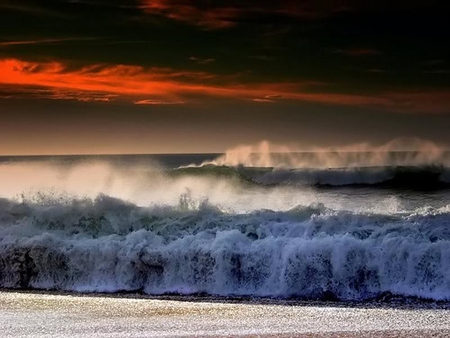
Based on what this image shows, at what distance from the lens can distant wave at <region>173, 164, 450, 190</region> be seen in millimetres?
28438

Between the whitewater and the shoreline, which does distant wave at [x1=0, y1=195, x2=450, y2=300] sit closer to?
the whitewater

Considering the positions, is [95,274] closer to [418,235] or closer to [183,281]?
[183,281]

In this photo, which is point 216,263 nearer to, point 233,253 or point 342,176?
point 233,253

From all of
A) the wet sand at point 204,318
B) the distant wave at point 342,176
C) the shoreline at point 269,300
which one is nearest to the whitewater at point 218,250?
the shoreline at point 269,300

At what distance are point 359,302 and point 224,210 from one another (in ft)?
18.7

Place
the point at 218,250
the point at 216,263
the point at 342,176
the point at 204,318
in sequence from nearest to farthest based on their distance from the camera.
→ 1. the point at 204,318
2. the point at 216,263
3. the point at 218,250
4. the point at 342,176

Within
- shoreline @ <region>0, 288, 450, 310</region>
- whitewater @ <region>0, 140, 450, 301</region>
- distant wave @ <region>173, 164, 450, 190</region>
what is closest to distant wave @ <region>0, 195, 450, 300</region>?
whitewater @ <region>0, 140, 450, 301</region>

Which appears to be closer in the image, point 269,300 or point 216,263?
point 269,300

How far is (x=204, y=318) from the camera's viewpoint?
8.97 m

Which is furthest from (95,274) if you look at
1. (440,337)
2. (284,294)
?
(440,337)

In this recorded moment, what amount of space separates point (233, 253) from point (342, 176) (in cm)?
1794

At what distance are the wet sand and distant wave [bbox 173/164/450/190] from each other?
1762cm

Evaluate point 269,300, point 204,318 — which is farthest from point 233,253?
point 204,318

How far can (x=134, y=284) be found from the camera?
41.4ft
